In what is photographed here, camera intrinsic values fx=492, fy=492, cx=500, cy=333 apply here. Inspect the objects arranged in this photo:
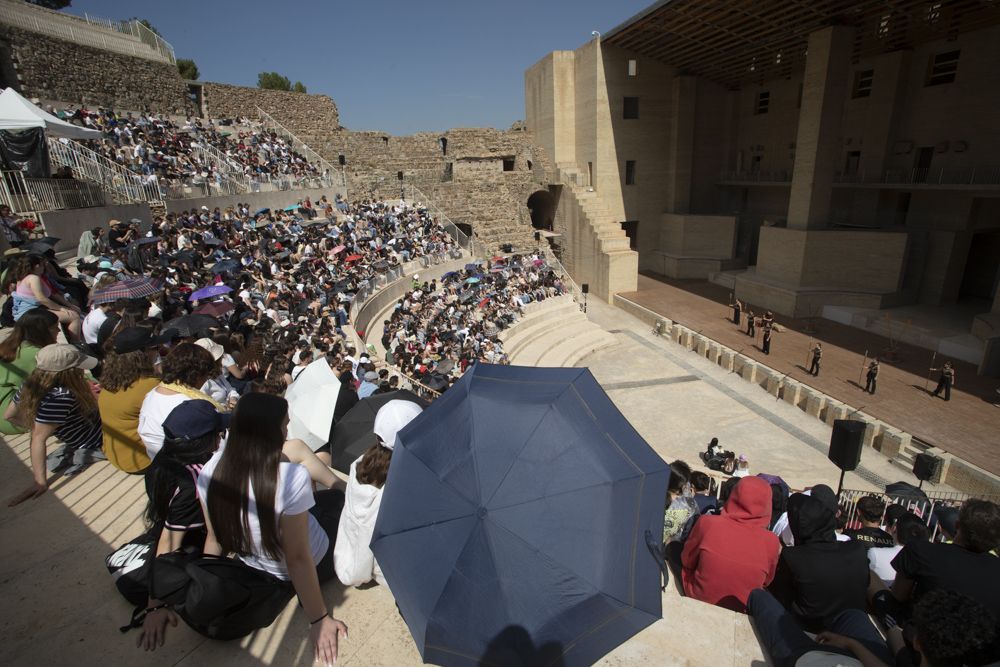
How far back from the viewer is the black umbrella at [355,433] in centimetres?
428

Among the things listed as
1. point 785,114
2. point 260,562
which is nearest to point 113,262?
point 260,562

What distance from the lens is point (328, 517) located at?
337 centimetres

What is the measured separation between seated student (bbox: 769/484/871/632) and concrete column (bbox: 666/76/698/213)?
28020 mm

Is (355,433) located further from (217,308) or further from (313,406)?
(217,308)

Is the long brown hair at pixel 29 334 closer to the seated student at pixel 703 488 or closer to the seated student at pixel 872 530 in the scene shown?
the seated student at pixel 703 488

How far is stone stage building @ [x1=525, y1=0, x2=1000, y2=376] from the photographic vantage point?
18.2 metres

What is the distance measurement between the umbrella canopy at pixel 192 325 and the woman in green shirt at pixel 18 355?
7.07ft

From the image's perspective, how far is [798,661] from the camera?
2.36 m

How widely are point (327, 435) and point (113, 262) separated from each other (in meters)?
7.99

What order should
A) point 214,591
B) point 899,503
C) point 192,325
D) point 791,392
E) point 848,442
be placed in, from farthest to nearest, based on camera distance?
point 791,392, point 848,442, point 192,325, point 899,503, point 214,591

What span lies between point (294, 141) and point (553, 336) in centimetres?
1885

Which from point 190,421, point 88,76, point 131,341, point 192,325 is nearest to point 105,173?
point 88,76

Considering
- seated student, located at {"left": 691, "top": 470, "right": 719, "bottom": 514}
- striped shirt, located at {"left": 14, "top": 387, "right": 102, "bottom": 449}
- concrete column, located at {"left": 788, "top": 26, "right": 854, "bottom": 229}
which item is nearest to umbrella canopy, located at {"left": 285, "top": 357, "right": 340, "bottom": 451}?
striped shirt, located at {"left": 14, "top": 387, "right": 102, "bottom": 449}

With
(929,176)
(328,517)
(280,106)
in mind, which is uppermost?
(280,106)
